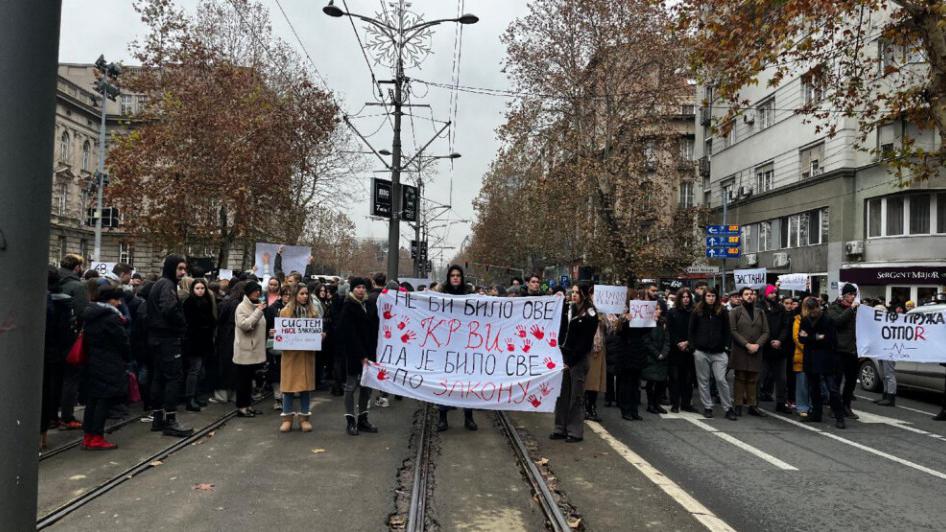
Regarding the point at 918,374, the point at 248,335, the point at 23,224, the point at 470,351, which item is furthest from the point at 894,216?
the point at 23,224

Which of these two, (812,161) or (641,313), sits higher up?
(812,161)

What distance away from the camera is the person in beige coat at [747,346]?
10.8 m

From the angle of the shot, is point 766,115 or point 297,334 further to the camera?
point 766,115

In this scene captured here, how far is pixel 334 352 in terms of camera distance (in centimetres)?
1230

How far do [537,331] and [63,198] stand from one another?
5677cm

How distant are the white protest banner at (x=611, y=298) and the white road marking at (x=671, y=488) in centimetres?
234

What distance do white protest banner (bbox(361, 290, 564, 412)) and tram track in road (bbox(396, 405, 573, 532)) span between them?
0.55 m

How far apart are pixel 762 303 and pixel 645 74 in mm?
20481

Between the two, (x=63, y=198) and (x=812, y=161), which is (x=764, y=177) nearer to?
(x=812, y=161)

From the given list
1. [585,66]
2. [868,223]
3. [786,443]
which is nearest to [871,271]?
[868,223]

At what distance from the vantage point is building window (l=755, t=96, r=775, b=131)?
36.3 metres

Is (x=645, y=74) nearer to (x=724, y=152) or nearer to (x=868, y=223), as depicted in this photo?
(x=868, y=223)

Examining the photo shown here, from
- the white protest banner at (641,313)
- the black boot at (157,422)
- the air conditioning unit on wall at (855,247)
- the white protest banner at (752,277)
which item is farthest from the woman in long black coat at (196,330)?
the air conditioning unit on wall at (855,247)

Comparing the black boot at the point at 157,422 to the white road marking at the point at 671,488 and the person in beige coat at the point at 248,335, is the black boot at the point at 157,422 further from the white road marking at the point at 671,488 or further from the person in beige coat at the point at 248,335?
the white road marking at the point at 671,488
